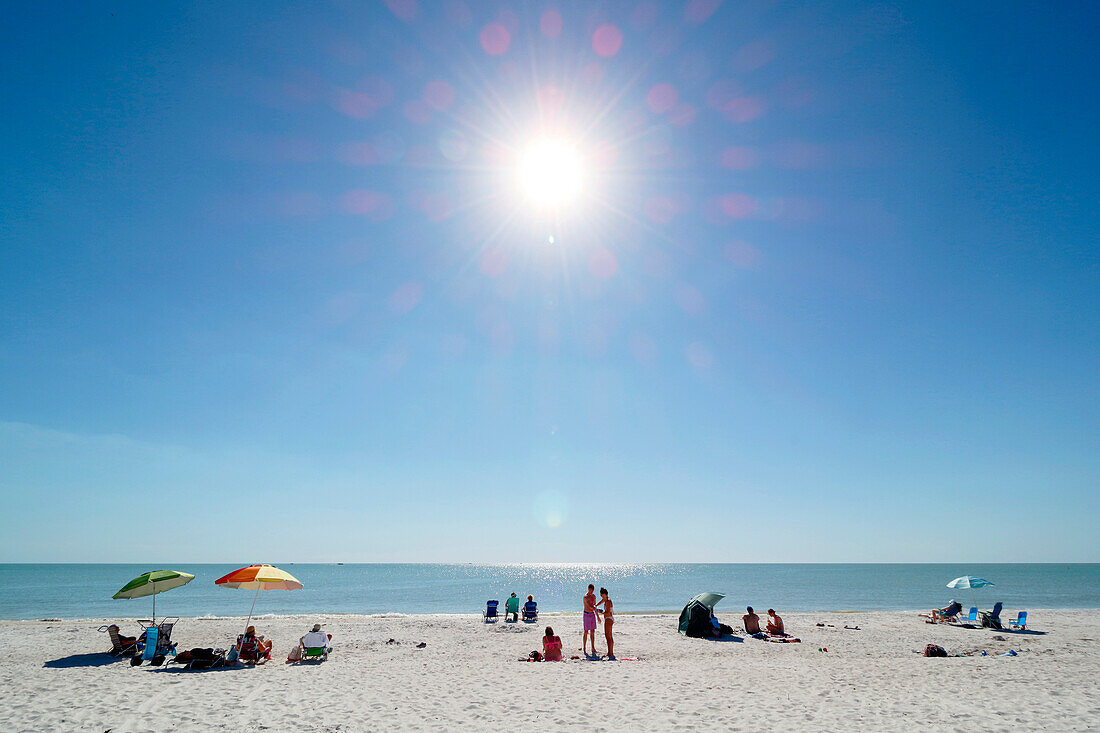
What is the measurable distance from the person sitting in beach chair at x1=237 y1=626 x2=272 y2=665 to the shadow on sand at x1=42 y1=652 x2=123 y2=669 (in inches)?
111

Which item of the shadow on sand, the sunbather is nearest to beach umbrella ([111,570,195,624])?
the shadow on sand

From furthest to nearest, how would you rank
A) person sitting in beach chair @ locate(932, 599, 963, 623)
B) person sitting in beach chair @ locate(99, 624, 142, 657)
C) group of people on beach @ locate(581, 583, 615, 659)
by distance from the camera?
person sitting in beach chair @ locate(932, 599, 963, 623)
group of people on beach @ locate(581, 583, 615, 659)
person sitting in beach chair @ locate(99, 624, 142, 657)

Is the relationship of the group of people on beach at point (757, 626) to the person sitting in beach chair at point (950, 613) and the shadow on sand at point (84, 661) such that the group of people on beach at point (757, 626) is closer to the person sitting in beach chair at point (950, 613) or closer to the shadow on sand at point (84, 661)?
the person sitting in beach chair at point (950, 613)

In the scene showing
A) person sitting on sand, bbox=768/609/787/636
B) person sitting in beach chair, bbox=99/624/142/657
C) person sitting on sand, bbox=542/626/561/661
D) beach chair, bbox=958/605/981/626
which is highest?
person sitting in beach chair, bbox=99/624/142/657

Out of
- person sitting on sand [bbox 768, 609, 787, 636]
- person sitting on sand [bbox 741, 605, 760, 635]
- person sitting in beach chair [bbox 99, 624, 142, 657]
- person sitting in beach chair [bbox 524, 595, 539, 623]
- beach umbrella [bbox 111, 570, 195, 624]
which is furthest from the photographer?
person sitting in beach chair [bbox 524, 595, 539, 623]

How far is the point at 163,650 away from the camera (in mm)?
13391

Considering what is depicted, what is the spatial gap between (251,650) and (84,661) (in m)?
3.90

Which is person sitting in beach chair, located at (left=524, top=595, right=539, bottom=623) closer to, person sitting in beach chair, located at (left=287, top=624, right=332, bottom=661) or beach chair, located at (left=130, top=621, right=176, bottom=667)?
person sitting in beach chair, located at (left=287, top=624, right=332, bottom=661)

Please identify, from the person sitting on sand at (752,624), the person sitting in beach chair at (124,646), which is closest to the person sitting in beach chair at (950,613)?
the person sitting on sand at (752,624)

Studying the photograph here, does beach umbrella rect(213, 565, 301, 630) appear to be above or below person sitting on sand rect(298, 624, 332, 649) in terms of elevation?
above

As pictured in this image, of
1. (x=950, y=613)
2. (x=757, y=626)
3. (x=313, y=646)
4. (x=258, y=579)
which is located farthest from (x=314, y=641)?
(x=950, y=613)

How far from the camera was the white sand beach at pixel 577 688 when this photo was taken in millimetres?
9062

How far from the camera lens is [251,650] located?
44.7ft

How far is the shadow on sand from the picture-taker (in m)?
13.2
